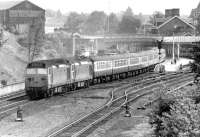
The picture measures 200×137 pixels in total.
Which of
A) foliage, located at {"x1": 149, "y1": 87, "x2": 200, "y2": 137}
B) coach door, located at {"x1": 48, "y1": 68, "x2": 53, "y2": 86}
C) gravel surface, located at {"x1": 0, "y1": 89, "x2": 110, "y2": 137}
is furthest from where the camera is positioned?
coach door, located at {"x1": 48, "y1": 68, "x2": 53, "y2": 86}

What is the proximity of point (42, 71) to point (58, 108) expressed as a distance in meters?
4.53

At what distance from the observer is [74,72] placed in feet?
139

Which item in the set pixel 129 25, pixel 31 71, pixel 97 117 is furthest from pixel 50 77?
pixel 129 25

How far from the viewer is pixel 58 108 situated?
33250 mm

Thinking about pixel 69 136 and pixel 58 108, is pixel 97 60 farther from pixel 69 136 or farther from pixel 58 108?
pixel 69 136

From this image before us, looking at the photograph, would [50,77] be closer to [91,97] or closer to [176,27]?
[91,97]

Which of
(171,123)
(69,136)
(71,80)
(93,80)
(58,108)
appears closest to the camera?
(171,123)

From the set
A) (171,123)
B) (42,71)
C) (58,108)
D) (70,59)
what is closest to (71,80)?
(70,59)

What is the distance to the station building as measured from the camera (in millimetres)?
85438

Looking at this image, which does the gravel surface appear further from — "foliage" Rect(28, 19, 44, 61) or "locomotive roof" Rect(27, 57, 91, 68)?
"foliage" Rect(28, 19, 44, 61)

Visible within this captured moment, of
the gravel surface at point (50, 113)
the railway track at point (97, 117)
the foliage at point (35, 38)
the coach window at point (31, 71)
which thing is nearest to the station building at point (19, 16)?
the foliage at point (35, 38)

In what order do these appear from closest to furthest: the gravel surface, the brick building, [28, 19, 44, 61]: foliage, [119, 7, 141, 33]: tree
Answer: the gravel surface → [28, 19, 44, 61]: foliage → the brick building → [119, 7, 141, 33]: tree

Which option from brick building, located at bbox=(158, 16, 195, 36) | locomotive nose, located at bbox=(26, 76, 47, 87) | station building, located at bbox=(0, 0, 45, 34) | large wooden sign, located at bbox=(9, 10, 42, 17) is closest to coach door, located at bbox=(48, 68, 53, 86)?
locomotive nose, located at bbox=(26, 76, 47, 87)

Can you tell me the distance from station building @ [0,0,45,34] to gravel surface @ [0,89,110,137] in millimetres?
47662
